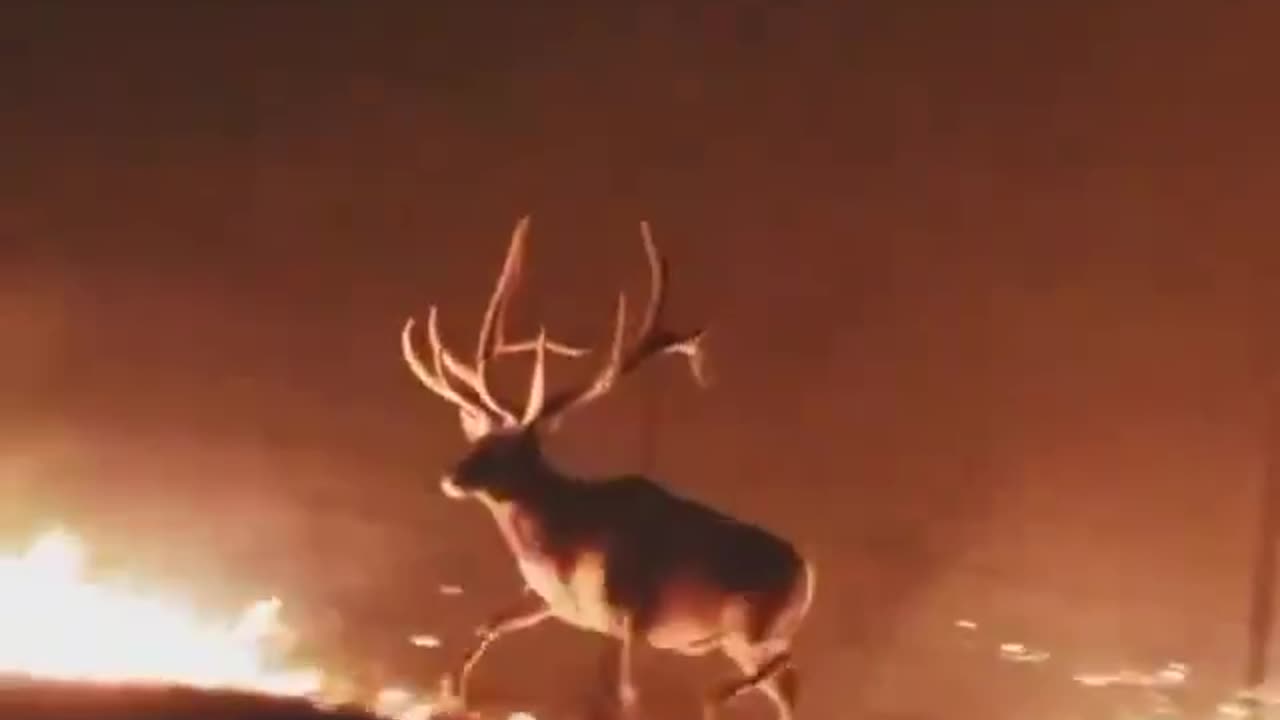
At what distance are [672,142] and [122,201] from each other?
1.73 ft

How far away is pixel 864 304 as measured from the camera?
201 cm

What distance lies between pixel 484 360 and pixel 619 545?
19cm

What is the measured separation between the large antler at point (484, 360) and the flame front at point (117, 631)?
266 millimetres

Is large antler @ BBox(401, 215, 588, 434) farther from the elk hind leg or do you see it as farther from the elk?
the elk hind leg

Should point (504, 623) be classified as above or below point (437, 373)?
below

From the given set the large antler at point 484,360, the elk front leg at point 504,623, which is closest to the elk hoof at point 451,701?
the elk front leg at point 504,623

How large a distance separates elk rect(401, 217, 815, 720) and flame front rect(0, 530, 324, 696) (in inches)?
9.3

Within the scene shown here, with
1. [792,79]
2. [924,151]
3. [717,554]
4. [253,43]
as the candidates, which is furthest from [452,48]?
[717,554]

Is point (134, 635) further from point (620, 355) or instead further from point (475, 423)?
point (620, 355)

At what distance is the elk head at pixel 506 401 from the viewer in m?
1.67

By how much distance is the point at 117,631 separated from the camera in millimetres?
1899

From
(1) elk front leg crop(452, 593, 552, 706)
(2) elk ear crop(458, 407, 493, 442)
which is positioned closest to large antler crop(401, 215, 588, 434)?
(2) elk ear crop(458, 407, 493, 442)

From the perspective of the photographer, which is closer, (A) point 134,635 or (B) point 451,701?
(B) point 451,701

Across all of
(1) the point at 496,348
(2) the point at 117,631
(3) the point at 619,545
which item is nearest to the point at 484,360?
(1) the point at 496,348
